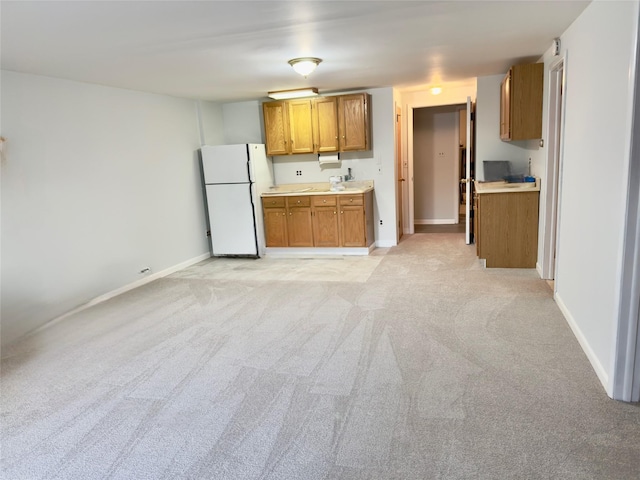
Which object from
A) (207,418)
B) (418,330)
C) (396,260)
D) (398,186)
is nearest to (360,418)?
(207,418)

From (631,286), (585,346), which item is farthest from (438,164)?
(631,286)

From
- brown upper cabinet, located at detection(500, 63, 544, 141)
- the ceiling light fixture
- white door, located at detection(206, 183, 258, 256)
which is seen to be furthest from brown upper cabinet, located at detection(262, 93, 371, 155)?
brown upper cabinet, located at detection(500, 63, 544, 141)

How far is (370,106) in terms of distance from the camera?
6.07 m

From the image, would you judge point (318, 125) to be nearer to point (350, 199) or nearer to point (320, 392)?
point (350, 199)

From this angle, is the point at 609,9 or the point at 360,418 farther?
the point at 609,9

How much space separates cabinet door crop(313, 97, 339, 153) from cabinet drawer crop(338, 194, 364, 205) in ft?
2.55

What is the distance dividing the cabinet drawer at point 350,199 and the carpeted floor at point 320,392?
173 centimetres

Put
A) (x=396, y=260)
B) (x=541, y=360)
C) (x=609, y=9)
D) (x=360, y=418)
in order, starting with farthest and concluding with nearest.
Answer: (x=396, y=260), (x=541, y=360), (x=609, y=9), (x=360, y=418)

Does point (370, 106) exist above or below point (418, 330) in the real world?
above

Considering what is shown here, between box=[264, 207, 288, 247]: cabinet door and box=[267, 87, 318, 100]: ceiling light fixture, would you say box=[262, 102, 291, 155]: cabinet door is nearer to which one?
box=[267, 87, 318, 100]: ceiling light fixture

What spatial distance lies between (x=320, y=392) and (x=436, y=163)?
6.35m

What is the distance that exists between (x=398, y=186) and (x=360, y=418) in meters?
4.93

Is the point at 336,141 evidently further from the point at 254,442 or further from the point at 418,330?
the point at 254,442

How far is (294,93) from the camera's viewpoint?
5727mm
